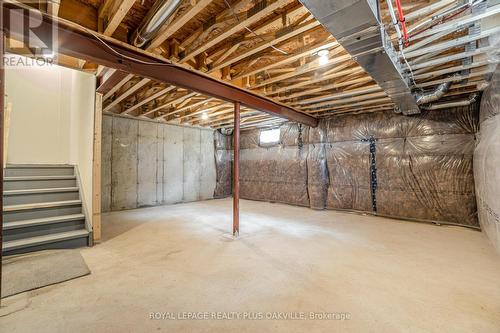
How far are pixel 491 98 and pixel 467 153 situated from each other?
1328 millimetres

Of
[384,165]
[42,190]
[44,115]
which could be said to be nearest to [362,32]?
[384,165]

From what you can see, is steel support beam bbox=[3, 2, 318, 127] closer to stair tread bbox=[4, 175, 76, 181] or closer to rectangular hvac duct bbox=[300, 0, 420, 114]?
rectangular hvac duct bbox=[300, 0, 420, 114]

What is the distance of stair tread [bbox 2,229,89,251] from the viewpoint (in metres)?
2.45

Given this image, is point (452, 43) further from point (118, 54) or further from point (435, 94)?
point (118, 54)

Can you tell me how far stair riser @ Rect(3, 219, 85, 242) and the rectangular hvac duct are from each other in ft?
12.3

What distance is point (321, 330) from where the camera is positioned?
1.43 m

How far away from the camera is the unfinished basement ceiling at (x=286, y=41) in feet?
5.92

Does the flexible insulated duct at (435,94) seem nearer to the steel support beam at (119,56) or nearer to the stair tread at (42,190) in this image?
the steel support beam at (119,56)

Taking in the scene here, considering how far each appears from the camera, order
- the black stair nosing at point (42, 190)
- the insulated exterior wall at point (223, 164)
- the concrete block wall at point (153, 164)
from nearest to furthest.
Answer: the black stair nosing at point (42, 190) < the concrete block wall at point (153, 164) < the insulated exterior wall at point (223, 164)

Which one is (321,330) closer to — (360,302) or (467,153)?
(360,302)

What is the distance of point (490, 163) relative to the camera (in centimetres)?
273

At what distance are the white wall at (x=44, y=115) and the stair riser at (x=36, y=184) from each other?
0.25 meters

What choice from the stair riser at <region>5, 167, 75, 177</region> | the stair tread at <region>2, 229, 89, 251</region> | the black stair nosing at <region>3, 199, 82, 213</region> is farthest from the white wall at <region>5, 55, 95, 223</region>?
the stair tread at <region>2, 229, 89, 251</region>

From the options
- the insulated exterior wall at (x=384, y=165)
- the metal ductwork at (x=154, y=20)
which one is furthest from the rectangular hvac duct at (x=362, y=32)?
the insulated exterior wall at (x=384, y=165)
